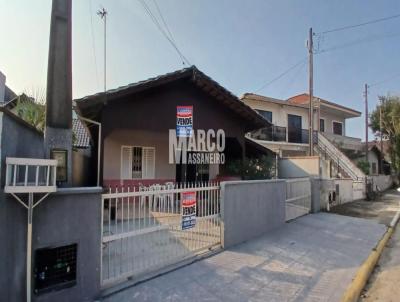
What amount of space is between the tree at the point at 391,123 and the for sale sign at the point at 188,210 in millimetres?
29462

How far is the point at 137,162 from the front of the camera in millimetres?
12148

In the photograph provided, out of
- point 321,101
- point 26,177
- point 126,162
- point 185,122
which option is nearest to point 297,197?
point 185,122

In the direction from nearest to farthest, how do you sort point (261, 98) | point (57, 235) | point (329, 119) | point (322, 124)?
point (57, 235), point (261, 98), point (322, 124), point (329, 119)

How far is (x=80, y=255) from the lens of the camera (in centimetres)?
387

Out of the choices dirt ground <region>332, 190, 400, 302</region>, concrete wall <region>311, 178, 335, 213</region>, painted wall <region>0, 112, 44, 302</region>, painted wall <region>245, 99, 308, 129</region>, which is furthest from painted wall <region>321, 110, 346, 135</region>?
painted wall <region>0, 112, 44, 302</region>

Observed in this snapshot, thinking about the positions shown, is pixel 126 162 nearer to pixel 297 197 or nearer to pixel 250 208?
pixel 250 208

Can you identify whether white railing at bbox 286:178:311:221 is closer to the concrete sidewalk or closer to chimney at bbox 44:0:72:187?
the concrete sidewalk

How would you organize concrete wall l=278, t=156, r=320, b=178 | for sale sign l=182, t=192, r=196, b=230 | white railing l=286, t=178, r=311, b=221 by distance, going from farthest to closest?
concrete wall l=278, t=156, r=320, b=178 → white railing l=286, t=178, r=311, b=221 → for sale sign l=182, t=192, r=196, b=230

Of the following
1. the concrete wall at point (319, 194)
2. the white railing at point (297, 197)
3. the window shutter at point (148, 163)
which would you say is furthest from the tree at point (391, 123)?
the window shutter at point (148, 163)

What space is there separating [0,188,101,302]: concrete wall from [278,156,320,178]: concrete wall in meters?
12.2

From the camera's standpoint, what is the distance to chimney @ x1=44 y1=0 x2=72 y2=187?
424 cm

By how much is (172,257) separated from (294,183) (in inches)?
251

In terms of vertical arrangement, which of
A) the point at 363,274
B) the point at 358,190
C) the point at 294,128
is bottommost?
the point at 363,274

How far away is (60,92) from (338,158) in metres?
21.5
